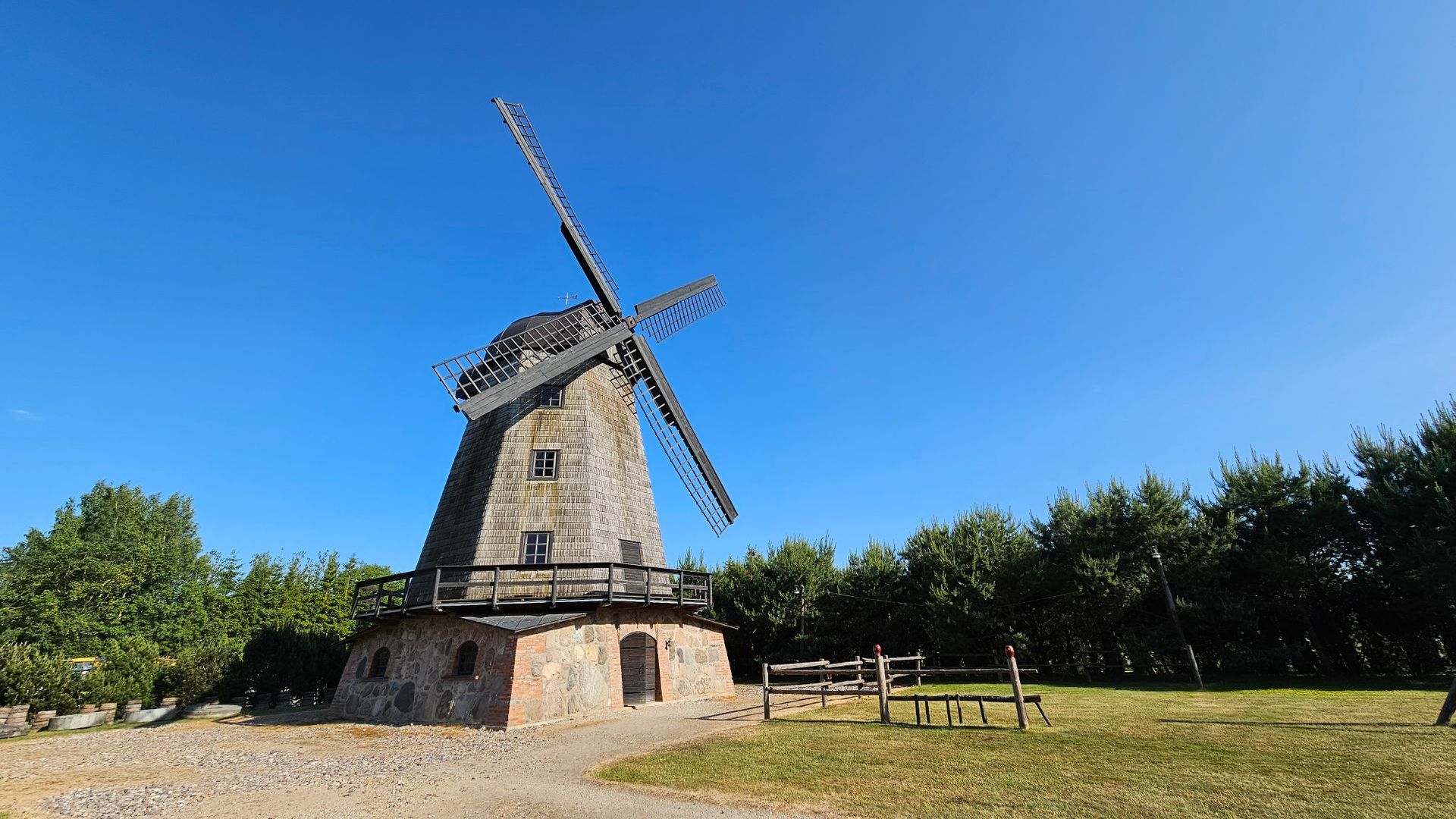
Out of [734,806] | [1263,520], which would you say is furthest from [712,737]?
[1263,520]

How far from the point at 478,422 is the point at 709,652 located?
36.7 feet

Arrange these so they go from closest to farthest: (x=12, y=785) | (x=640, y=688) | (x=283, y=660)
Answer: (x=12, y=785), (x=640, y=688), (x=283, y=660)

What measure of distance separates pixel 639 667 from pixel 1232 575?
20.7 metres

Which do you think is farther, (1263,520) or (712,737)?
(1263,520)

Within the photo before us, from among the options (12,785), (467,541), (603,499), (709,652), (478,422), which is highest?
(478,422)

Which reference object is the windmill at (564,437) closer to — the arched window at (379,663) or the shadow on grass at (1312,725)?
the arched window at (379,663)

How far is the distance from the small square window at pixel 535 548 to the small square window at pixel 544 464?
181cm

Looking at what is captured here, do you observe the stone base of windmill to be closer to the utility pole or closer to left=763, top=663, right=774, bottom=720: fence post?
left=763, top=663, right=774, bottom=720: fence post

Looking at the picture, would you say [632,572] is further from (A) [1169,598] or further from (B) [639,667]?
(A) [1169,598]

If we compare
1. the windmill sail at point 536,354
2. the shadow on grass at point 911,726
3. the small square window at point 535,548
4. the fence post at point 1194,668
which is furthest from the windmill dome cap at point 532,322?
the fence post at point 1194,668

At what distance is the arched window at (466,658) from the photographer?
51.5 ft

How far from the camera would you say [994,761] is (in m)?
8.16

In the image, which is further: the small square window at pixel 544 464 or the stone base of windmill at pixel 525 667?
the small square window at pixel 544 464

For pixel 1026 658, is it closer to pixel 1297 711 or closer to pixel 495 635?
pixel 1297 711
